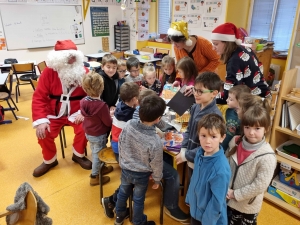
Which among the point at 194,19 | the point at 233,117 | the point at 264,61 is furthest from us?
the point at 194,19

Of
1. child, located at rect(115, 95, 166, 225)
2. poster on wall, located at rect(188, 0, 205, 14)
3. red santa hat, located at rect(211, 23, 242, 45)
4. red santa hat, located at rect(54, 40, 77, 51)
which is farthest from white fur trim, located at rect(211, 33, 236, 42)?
poster on wall, located at rect(188, 0, 205, 14)

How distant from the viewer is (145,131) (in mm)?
1627

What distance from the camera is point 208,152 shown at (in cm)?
133

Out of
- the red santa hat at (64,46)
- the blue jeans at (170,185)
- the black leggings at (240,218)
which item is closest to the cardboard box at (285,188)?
the black leggings at (240,218)

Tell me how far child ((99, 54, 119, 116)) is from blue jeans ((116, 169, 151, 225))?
89 cm

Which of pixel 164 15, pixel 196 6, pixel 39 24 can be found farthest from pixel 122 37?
pixel 196 6

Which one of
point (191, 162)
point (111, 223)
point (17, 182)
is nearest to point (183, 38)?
point (191, 162)

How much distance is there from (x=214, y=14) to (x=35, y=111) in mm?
3965

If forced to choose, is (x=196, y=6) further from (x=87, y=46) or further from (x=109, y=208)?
(x=109, y=208)

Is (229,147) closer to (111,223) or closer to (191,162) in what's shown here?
(191,162)

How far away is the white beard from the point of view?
2518 mm

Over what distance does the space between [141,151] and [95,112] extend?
2.41 ft

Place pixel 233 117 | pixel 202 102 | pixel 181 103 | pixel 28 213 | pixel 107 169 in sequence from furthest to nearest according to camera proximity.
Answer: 1. pixel 107 169
2. pixel 181 103
3. pixel 233 117
4. pixel 202 102
5. pixel 28 213

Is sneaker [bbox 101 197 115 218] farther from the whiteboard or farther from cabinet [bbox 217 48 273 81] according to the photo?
the whiteboard
